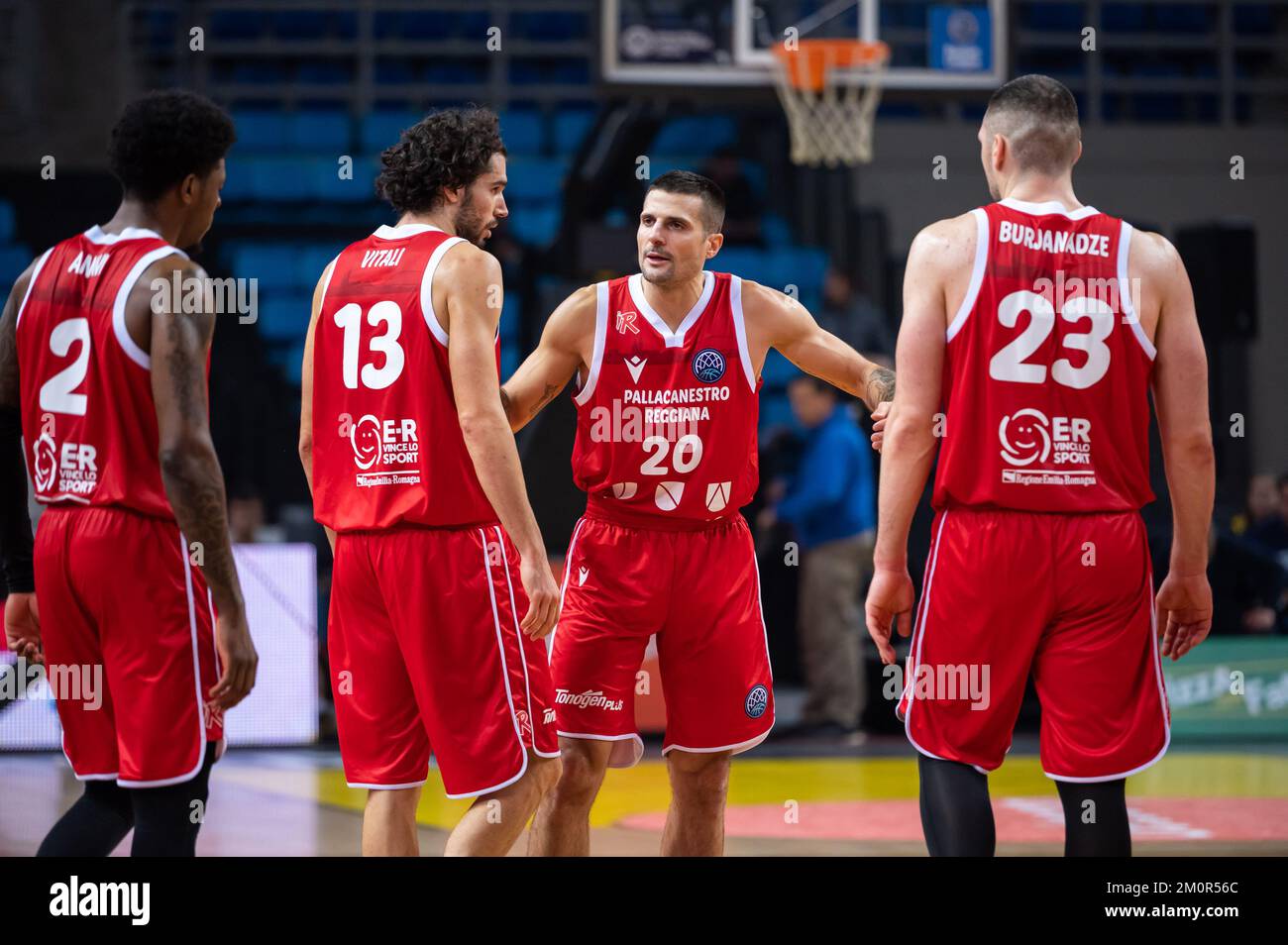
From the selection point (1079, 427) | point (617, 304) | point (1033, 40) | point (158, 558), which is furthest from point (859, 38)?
point (158, 558)

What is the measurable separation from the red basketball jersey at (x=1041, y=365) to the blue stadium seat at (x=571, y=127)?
1052 cm

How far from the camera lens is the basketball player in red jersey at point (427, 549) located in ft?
12.6

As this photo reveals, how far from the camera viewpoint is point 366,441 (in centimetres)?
395

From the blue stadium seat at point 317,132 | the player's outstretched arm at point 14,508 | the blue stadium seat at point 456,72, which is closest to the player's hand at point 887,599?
the player's outstretched arm at point 14,508

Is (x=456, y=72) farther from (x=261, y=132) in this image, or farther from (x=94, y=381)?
(x=94, y=381)

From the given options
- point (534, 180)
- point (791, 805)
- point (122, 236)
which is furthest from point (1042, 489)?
point (534, 180)

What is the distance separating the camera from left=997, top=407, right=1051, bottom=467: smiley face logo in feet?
12.0

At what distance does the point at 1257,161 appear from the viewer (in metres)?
13.2

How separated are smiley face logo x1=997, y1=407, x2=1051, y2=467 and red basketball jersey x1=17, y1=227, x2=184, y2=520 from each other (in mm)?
2006

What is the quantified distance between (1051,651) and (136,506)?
86.6 inches

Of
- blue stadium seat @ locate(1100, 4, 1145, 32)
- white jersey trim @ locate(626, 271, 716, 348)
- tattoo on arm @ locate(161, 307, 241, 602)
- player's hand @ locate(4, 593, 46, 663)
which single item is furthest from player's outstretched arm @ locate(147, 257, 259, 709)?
blue stadium seat @ locate(1100, 4, 1145, 32)

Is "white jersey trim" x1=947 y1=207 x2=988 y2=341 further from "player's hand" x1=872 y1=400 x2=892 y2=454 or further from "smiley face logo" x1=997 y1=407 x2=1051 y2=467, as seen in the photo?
"player's hand" x1=872 y1=400 x2=892 y2=454

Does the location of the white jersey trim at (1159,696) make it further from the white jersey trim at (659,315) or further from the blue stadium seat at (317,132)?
the blue stadium seat at (317,132)
